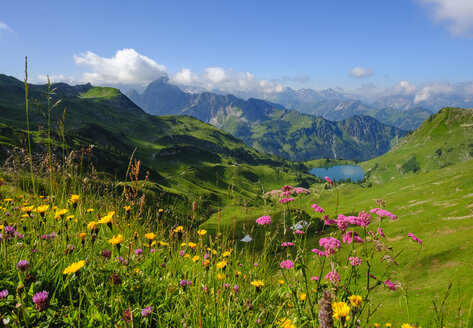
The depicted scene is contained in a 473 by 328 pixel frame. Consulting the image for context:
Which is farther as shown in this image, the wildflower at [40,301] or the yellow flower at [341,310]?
the wildflower at [40,301]

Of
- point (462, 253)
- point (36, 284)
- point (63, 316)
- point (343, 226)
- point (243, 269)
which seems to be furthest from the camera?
point (462, 253)

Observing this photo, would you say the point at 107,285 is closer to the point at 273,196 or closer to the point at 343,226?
the point at 273,196

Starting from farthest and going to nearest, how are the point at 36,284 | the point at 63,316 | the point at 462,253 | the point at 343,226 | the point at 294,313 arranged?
the point at 462,253, the point at 343,226, the point at 294,313, the point at 36,284, the point at 63,316

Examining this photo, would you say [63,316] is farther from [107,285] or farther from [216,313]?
[216,313]

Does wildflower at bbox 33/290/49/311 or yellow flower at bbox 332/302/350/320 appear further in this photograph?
wildflower at bbox 33/290/49/311

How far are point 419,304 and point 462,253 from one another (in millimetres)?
18534

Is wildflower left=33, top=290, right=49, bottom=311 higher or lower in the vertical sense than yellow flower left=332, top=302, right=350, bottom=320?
lower

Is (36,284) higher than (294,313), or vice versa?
(36,284)

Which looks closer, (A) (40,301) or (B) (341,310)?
(B) (341,310)

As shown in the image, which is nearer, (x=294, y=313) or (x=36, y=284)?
(x=36, y=284)

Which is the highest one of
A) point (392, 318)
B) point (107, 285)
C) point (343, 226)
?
point (343, 226)

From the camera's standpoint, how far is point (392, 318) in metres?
29.8

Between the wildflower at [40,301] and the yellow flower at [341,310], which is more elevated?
the yellow flower at [341,310]

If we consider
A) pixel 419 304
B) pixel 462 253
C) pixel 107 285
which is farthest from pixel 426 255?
pixel 107 285
